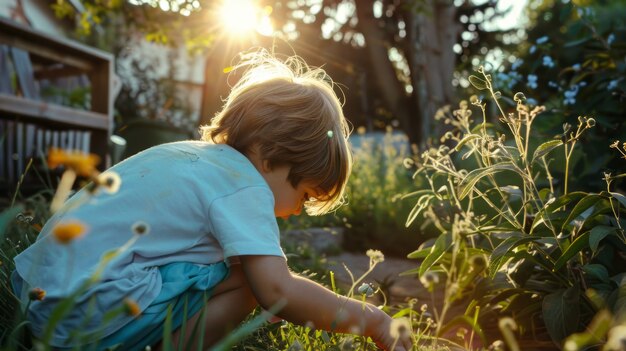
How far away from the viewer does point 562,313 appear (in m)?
1.92

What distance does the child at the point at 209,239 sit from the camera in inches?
60.7

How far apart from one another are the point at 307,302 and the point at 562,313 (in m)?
0.81

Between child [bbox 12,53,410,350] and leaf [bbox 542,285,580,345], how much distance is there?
58 centimetres

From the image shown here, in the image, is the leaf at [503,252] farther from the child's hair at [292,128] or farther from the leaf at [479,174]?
the child's hair at [292,128]

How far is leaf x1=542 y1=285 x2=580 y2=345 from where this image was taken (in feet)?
6.27

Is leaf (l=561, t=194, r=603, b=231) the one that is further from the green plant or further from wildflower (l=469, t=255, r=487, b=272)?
wildflower (l=469, t=255, r=487, b=272)

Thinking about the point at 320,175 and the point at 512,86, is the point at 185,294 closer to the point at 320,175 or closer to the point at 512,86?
the point at 320,175

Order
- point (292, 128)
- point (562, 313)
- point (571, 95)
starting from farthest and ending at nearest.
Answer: point (571, 95) → point (562, 313) → point (292, 128)

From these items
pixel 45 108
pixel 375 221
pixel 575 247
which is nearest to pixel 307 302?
pixel 575 247

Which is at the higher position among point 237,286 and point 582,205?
point 582,205

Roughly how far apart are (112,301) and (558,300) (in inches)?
49.3

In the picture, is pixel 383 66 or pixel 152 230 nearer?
pixel 152 230

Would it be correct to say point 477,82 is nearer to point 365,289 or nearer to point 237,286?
point 365,289

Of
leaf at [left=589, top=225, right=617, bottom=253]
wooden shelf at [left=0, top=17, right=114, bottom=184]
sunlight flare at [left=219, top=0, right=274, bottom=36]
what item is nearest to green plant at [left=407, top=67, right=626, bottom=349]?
leaf at [left=589, top=225, right=617, bottom=253]
